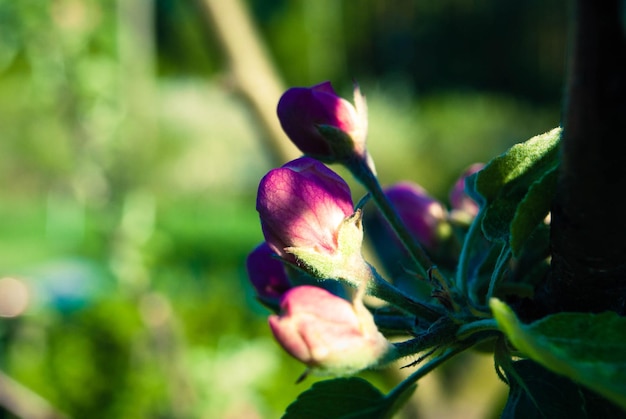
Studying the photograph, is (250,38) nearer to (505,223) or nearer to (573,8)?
(505,223)

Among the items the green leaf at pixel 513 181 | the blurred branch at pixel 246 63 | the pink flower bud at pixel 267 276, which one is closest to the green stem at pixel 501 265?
the green leaf at pixel 513 181

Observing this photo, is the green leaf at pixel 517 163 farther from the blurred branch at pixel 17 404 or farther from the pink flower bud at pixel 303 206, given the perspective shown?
the blurred branch at pixel 17 404

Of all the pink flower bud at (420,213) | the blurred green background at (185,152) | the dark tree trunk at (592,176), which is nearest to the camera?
the dark tree trunk at (592,176)

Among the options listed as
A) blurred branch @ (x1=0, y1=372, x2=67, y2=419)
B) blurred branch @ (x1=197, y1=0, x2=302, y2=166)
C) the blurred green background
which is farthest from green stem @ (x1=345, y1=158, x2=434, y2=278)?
blurred branch @ (x1=0, y1=372, x2=67, y2=419)

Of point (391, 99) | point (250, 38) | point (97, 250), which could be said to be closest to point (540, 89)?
point (391, 99)

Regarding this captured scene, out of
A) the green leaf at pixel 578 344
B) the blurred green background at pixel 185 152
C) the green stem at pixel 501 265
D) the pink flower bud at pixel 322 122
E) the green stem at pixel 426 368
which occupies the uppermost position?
the pink flower bud at pixel 322 122

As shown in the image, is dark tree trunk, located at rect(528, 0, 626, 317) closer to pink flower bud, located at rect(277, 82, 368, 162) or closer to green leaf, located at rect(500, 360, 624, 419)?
green leaf, located at rect(500, 360, 624, 419)
